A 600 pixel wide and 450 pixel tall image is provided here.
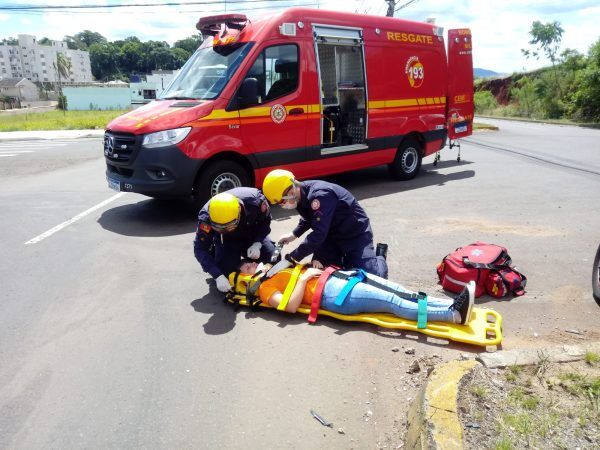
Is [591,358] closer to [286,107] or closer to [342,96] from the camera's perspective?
[286,107]

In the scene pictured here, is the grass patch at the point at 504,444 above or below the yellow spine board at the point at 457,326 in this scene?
above

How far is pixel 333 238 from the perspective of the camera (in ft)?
15.2

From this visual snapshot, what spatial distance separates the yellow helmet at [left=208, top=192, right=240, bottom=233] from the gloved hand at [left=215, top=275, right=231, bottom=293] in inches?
19.1

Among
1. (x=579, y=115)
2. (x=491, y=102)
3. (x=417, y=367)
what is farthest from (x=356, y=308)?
(x=491, y=102)

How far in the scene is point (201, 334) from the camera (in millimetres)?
3785

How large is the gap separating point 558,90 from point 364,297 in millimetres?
37134

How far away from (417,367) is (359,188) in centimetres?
→ 602

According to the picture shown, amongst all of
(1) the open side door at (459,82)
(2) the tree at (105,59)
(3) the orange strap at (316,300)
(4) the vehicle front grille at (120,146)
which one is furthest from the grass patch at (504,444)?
(2) the tree at (105,59)

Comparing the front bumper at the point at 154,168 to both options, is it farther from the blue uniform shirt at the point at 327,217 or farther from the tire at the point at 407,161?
the tire at the point at 407,161

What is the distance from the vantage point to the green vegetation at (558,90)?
29266 millimetres

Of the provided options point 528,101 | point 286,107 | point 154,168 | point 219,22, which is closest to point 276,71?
point 286,107

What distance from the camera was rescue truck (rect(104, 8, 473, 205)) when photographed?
6.41 m

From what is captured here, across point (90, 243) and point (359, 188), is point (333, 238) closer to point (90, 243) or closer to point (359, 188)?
point (90, 243)

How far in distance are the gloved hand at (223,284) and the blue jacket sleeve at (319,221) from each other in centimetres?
64
